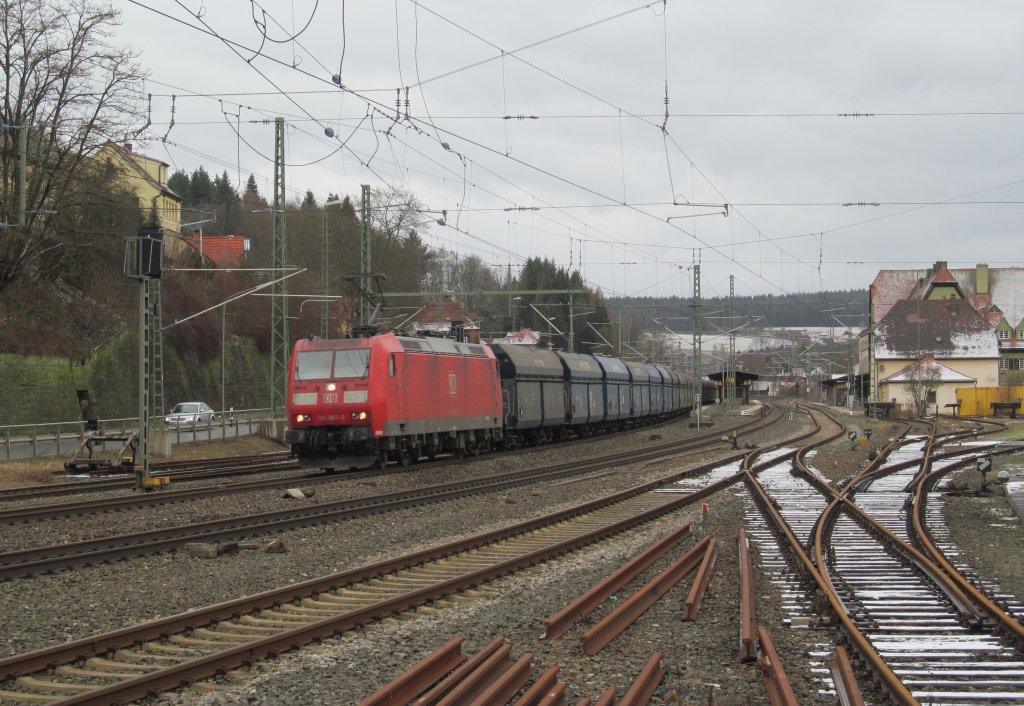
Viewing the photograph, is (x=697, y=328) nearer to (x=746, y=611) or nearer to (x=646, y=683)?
(x=746, y=611)

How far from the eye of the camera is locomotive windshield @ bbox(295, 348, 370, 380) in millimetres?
22609

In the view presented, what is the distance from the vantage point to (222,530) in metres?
13.9

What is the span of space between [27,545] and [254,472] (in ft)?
38.2

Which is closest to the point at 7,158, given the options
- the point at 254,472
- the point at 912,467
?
the point at 254,472

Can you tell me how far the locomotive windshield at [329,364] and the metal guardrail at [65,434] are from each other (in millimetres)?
8758

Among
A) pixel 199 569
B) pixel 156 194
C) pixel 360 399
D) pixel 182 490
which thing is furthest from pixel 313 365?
pixel 156 194

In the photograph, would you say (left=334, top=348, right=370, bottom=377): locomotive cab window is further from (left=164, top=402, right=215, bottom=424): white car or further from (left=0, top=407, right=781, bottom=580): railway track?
(left=164, top=402, right=215, bottom=424): white car

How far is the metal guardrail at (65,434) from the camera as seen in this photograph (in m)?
28.4

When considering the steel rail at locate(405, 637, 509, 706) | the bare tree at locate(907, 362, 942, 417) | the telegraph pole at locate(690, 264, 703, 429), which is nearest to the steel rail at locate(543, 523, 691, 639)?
the steel rail at locate(405, 637, 509, 706)

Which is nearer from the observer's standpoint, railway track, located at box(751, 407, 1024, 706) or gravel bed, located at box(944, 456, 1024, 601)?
railway track, located at box(751, 407, 1024, 706)

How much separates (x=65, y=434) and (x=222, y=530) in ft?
71.6

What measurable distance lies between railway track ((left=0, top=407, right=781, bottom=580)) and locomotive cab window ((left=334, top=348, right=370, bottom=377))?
11.8 feet

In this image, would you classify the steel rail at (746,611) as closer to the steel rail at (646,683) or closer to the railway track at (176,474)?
the steel rail at (646,683)

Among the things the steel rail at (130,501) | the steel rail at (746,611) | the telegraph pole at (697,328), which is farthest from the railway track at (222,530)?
the telegraph pole at (697,328)
